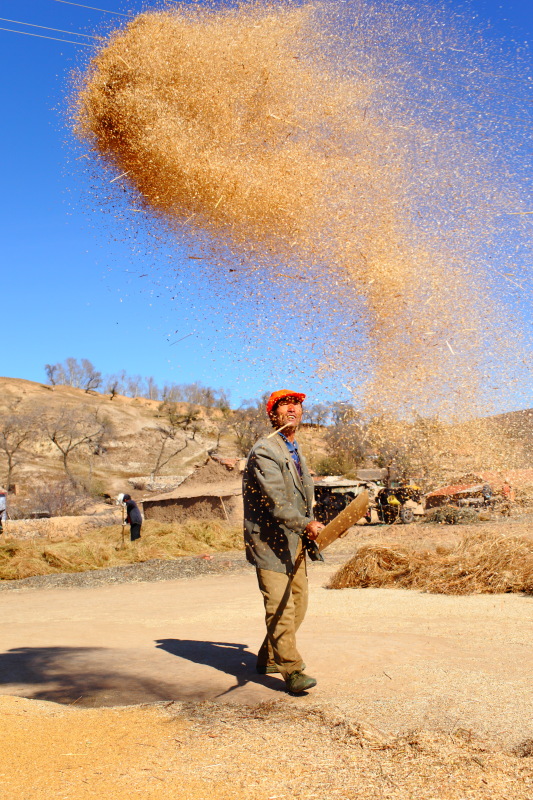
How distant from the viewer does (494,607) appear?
212 inches

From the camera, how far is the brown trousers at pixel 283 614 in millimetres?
3633

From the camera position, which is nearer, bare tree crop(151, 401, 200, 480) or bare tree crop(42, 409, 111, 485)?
bare tree crop(42, 409, 111, 485)

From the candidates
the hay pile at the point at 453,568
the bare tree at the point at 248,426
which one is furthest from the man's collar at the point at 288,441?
the bare tree at the point at 248,426

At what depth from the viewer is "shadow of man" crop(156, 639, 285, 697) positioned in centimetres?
388

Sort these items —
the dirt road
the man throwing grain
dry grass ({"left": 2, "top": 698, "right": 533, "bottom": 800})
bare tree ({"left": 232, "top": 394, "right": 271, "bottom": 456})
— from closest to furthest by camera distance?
1. dry grass ({"left": 2, "top": 698, "right": 533, "bottom": 800})
2. the dirt road
3. the man throwing grain
4. bare tree ({"left": 232, "top": 394, "right": 271, "bottom": 456})

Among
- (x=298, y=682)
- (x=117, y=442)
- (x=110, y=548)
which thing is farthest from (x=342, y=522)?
(x=117, y=442)

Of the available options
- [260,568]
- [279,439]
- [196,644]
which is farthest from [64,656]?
[279,439]

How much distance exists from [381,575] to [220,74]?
4.58 metres

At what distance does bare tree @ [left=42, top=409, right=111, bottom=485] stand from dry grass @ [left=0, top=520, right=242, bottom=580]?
113 feet

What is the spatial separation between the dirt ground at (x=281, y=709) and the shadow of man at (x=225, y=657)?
14mm

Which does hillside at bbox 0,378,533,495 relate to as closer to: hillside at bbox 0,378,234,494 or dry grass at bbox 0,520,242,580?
hillside at bbox 0,378,234,494

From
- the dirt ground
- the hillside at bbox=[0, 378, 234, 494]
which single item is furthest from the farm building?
the hillside at bbox=[0, 378, 234, 494]

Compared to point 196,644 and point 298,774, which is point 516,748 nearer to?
point 298,774

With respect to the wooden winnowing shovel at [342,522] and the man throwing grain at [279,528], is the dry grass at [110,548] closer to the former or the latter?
the man throwing grain at [279,528]
